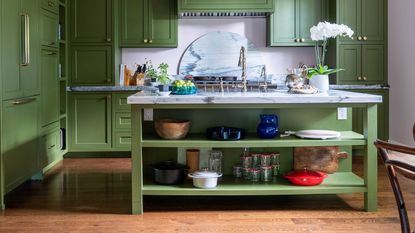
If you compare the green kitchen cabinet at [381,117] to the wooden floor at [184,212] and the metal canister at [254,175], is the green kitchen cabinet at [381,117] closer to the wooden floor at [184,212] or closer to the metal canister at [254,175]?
the wooden floor at [184,212]

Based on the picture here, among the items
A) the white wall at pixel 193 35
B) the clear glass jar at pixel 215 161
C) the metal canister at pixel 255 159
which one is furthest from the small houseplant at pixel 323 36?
the white wall at pixel 193 35

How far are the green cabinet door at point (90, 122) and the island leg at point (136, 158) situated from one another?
2.50 m

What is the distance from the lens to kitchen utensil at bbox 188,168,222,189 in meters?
3.62

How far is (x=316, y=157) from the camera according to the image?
13.1 feet

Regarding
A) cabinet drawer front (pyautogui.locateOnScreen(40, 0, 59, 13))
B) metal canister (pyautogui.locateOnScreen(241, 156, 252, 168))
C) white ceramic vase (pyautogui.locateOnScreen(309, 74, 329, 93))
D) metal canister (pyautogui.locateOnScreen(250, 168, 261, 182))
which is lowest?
metal canister (pyautogui.locateOnScreen(250, 168, 261, 182))

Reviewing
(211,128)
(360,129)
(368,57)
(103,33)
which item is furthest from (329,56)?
(211,128)

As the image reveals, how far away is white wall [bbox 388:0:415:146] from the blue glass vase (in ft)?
9.66

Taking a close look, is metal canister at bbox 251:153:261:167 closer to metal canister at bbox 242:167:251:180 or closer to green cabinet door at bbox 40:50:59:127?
metal canister at bbox 242:167:251:180

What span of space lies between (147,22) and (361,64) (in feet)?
8.44

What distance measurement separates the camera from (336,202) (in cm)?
392

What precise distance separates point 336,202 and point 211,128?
113 cm

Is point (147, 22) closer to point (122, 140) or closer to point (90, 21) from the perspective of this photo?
point (90, 21)

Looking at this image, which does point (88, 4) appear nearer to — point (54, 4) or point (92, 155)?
point (54, 4)

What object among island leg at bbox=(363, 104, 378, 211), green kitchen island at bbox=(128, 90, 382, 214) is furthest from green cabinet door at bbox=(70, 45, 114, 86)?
island leg at bbox=(363, 104, 378, 211)
